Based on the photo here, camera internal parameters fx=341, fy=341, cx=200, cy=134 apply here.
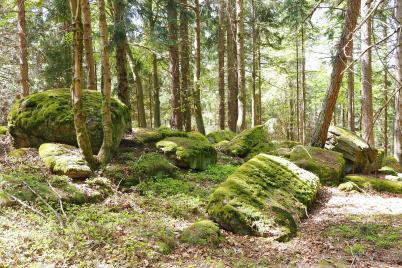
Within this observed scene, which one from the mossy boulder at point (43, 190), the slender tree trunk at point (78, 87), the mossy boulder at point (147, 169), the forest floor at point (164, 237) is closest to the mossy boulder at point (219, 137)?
the mossy boulder at point (147, 169)

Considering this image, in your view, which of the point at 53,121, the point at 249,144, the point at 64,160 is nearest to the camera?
the point at 64,160

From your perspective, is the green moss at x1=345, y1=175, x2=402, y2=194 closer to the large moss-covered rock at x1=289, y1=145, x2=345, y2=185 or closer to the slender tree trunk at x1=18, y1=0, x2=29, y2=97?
the large moss-covered rock at x1=289, y1=145, x2=345, y2=185

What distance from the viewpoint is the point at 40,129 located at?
29.6 ft

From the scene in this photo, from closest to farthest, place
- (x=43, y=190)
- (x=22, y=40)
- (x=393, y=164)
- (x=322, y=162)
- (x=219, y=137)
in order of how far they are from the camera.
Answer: (x=43, y=190), (x=322, y=162), (x=22, y=40), (x=393, y=164), (x=219, y=137)

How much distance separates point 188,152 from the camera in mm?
9742

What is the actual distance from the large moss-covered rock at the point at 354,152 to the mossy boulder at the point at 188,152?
4285 millimetres

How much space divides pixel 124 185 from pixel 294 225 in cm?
389

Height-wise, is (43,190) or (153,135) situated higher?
(153,135)

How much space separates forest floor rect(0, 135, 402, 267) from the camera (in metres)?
4.57

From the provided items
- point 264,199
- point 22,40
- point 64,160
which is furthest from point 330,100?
point 22,40

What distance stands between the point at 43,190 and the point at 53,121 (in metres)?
3.11

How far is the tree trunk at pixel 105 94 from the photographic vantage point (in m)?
7.91

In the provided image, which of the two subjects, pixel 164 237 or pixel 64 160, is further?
pixel 64 160

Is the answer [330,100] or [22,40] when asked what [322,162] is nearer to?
[330,100]
